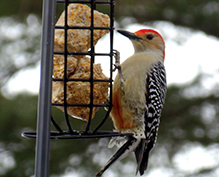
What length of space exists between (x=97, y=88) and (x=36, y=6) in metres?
2.50

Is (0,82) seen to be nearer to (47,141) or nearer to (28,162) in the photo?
(28,162)

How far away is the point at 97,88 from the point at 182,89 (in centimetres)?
238

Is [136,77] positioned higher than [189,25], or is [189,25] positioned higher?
[189,25]

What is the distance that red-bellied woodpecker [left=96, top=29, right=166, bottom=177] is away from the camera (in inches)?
120

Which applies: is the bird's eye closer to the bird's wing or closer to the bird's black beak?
the bird's black beak

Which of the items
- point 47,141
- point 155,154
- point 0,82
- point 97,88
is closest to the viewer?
point 47,141

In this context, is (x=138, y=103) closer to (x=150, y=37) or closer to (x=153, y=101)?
(x=153, y=101)

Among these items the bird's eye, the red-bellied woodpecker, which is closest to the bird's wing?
the red-bellied woodpecker

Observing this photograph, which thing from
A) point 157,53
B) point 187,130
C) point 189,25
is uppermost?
point 189,25

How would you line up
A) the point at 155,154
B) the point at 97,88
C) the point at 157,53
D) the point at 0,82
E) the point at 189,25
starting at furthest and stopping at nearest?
the point at 155,154, the point at 189,25, the point at 0,82, the point at 157,53, the point at 97,88

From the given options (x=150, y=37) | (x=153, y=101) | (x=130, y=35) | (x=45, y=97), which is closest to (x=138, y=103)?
(x=153, y=101)

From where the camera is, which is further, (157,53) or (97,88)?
(157,53)

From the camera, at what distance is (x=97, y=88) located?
245 cm

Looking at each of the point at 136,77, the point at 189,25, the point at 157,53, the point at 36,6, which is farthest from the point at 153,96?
the point at 36,6
